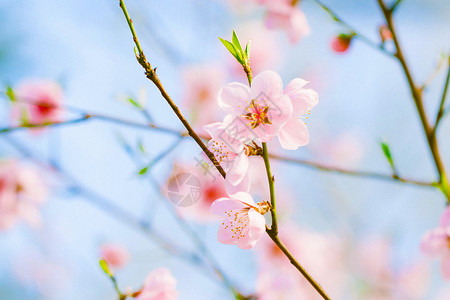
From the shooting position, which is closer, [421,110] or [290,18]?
[421,110]

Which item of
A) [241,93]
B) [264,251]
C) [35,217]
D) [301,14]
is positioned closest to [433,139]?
[241,93]

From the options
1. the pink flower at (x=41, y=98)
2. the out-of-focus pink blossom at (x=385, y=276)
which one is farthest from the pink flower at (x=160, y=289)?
the out-of-focus pink blossom at (x=385, y=276)

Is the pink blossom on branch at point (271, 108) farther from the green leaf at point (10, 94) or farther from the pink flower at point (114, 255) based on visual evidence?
the pink flower at point (114, 255)

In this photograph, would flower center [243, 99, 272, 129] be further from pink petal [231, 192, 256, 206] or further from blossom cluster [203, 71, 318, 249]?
pink petal [231, 192, 256, 206]

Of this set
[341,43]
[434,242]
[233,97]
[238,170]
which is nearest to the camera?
[238,170]

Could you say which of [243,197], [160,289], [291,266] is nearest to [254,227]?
[243,197]

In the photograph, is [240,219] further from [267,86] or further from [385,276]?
[385,276]

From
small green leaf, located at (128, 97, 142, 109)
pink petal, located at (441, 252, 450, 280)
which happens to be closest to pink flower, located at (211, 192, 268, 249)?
small green leaf, located at (128, 97, 142, 109)
